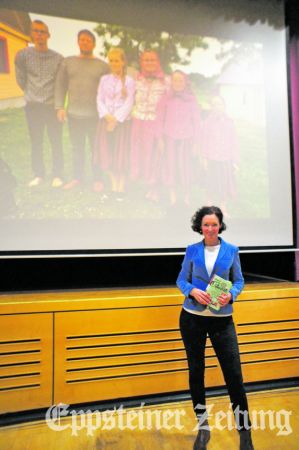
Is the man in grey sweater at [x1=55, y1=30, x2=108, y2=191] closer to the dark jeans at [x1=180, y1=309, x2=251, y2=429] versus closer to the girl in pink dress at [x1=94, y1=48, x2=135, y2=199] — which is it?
the girl in pink dress at [x1=94, y1=48, x2=135, y2=199]

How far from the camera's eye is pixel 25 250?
2135mm

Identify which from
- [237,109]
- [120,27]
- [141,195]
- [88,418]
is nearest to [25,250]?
[141,195]

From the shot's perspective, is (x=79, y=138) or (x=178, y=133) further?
(x=178, y=133)

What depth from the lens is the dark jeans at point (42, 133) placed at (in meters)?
2.19

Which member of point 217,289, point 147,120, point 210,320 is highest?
point 147,120

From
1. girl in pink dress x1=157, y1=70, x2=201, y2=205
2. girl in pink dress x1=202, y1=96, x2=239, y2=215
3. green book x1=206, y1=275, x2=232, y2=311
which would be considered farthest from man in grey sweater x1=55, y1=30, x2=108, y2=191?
green book x1=206, y1=275, x2=232, y2=311

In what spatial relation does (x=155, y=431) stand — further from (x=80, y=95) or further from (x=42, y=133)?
(x=80, y=95)

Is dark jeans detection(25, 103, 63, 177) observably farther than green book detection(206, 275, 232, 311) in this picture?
Yes

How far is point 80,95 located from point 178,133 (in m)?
0.75

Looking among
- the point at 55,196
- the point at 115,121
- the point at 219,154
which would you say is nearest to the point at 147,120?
the point at 115,121

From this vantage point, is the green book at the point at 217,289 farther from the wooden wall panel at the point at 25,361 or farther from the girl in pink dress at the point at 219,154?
the girl in pink dress at the point at 219,154

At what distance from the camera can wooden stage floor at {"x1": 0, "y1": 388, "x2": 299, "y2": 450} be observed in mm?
1583

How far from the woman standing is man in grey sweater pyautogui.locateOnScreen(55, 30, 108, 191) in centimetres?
97

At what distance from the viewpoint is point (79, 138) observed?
7.43 feet
